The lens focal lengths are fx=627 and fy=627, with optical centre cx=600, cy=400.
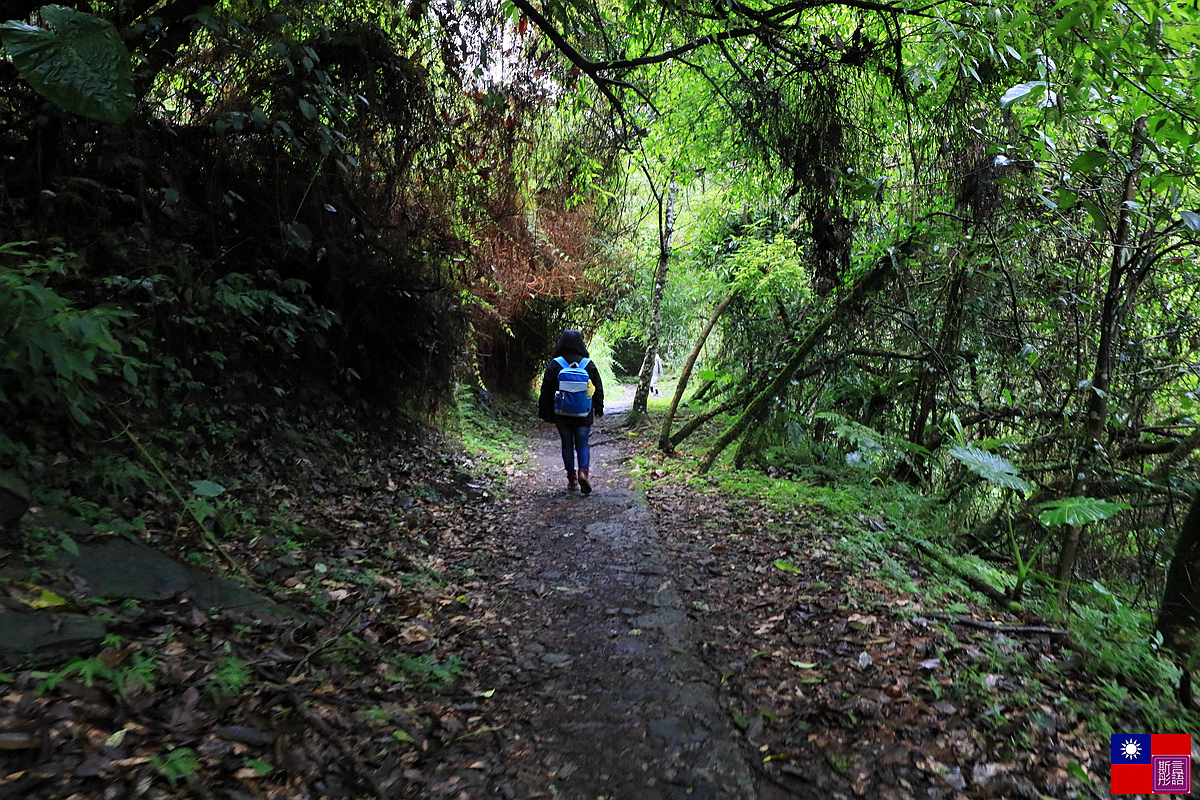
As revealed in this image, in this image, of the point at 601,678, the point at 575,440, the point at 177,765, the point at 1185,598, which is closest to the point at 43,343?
the point at 177,765

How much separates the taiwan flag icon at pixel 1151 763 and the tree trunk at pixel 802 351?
16.8 ft

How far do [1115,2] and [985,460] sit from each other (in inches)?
130

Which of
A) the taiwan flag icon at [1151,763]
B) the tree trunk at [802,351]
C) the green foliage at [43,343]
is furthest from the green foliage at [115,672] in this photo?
the tree trunk at [802,351]

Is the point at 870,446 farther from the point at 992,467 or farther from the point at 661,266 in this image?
the point at 661,266

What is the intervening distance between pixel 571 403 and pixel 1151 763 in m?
5.79

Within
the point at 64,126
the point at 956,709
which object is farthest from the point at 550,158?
the point at 956,709

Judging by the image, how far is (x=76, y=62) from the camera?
3.07 metres

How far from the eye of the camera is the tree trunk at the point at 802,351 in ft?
23.8

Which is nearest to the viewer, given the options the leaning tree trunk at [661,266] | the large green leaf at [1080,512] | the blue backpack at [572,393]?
the large green leaf at [1080,512]

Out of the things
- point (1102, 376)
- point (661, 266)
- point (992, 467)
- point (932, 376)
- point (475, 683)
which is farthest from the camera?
point (661, 266)

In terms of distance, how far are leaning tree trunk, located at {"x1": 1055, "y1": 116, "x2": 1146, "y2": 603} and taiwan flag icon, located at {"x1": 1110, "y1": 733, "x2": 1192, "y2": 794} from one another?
230 cm

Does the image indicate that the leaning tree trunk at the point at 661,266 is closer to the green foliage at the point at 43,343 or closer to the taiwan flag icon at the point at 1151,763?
the green foliage at the point at 43,343

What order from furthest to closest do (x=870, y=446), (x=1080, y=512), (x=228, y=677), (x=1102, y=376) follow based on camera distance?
1. (x=870, y=446)
2. (x=1102, y=376)
3. (x=1080, y=512)
4. (x=228, y=677)

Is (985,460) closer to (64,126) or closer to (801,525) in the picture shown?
(801,525)
